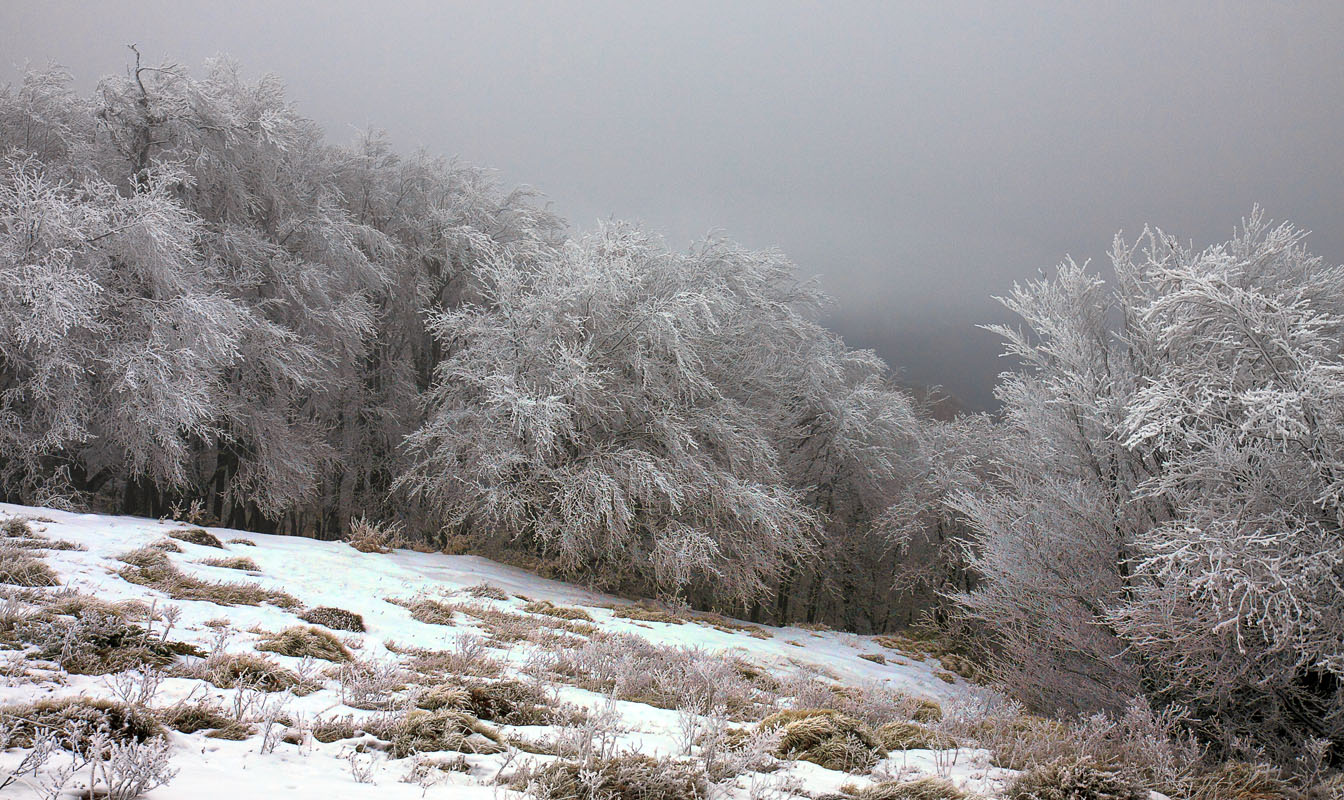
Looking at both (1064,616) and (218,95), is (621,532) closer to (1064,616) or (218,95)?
(1064,616)

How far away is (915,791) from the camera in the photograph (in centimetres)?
343

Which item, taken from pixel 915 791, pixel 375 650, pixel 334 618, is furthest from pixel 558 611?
pixel 915 791

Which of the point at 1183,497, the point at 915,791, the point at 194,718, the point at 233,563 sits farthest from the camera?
the point at 233,563

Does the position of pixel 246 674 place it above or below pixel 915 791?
below

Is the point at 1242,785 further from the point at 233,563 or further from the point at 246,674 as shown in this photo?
the point at 233,563

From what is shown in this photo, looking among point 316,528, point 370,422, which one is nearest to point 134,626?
point 370,422

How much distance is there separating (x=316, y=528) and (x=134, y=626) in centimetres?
2033

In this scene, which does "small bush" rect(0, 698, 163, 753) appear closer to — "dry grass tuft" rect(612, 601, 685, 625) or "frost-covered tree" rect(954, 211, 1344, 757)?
"frost-covered tree" rect(954, 211, 1344, 757)

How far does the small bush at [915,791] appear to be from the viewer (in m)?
3.35

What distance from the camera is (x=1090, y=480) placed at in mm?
8961

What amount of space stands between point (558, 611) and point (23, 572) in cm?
532

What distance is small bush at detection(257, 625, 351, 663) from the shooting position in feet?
16.2

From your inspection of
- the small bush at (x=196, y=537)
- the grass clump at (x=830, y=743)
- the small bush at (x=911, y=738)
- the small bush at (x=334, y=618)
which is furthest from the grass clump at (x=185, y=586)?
the small bush at (x=911, y=738)

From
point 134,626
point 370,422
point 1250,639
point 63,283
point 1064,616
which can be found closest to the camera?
point 134,626
